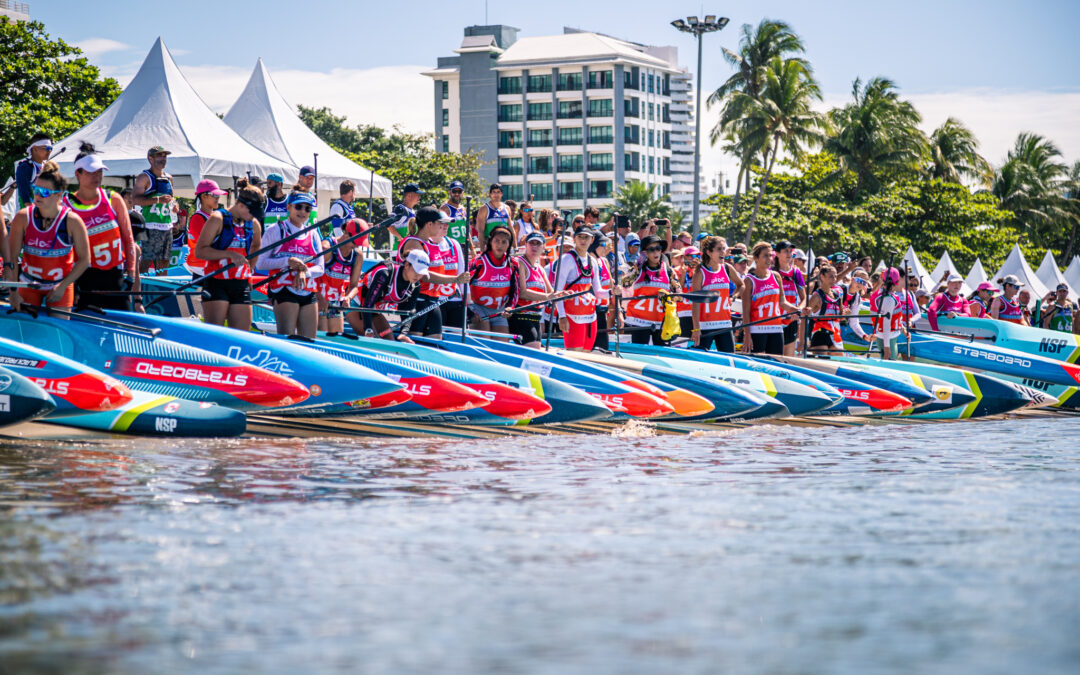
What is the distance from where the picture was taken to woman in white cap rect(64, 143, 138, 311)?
9.71m

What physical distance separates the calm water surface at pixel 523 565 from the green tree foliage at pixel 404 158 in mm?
43805

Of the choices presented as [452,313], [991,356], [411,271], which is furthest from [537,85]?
[411,271]

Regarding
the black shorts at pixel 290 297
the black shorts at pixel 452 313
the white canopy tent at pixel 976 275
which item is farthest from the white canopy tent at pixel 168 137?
the white canopy tent at pixel 976 275

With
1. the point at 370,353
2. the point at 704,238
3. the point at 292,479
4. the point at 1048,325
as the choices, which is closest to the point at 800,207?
the point at 1048,325

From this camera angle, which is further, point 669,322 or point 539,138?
point 539,138

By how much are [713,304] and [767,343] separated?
1.19m

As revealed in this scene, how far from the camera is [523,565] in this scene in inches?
209

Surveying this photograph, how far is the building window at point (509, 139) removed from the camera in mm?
102625

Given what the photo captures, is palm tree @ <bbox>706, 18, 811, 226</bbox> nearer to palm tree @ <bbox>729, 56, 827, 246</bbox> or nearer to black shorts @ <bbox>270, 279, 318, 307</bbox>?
palm tree @ <bbox>729, 56, 827, 246</bbox>

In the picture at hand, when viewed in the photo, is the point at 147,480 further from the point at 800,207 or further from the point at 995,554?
the point at 800,207

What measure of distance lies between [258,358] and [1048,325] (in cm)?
1949

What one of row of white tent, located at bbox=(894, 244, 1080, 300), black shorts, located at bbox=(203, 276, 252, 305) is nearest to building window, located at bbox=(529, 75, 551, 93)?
row of white tent, located at bbox=(894, 244, 1080, 300)

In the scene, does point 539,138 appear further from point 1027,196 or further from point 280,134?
point 280,134

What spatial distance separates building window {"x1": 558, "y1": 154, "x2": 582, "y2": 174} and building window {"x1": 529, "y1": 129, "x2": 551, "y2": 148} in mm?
1771
